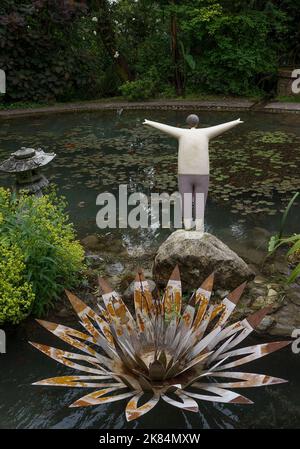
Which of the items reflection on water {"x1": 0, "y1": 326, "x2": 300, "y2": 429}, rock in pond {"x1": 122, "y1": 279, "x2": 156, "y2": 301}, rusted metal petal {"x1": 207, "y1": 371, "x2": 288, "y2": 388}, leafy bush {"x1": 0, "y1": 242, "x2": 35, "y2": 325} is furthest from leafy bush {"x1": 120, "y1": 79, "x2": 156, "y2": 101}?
rusted metal petal {"x1": 207, "y1": 371, "x2": 288, "y2": 388}

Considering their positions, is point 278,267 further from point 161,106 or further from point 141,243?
point 161,106

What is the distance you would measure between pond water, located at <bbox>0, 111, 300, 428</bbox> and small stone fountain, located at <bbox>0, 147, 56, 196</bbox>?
0.79 meters

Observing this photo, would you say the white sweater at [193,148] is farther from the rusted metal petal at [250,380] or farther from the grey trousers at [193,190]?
the rusted metal petal at [250,380]

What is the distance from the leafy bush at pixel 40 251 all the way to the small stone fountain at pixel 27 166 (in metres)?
0.90

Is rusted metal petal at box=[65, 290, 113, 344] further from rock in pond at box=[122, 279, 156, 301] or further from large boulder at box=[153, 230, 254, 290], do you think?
large boulder at box=[153, 230, 254, 290]

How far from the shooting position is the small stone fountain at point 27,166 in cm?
486

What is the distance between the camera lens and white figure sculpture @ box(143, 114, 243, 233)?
4.02m

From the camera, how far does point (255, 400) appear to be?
2873mm

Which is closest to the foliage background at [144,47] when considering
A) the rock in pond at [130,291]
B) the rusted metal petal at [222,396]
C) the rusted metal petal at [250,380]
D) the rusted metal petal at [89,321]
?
the rock in pond at [130,291]

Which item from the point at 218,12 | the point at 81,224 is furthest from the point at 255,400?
the point at 218,12

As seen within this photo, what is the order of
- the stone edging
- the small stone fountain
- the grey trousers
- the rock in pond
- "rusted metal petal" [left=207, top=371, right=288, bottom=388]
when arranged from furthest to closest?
the stone edging
the small stone fountain
the grey trousers
the rock in pond
"rusted metal petal" [left=207, top=371, right=288, bottom=388]

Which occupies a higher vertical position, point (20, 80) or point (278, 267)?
point (20, 80)

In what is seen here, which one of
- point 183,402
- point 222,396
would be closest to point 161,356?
point 183,402
